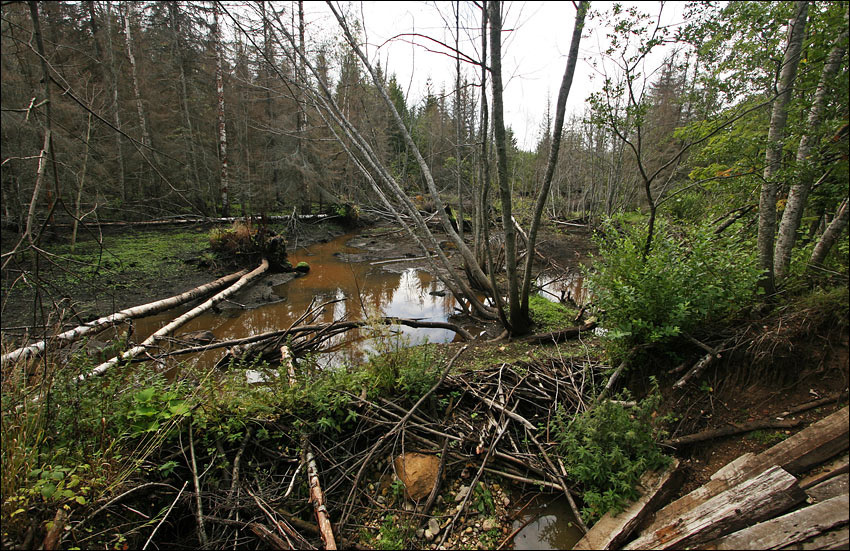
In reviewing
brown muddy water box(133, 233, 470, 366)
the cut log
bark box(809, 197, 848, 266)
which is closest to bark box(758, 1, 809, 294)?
bark box(809, 197, 848, 266)

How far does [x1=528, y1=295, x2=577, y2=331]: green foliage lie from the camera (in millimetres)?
6219

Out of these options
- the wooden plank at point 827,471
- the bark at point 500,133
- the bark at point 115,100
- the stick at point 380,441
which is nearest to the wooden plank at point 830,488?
the wooden plank at point 827,471

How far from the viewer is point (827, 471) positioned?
2.20 metres

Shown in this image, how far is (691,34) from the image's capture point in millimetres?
3375

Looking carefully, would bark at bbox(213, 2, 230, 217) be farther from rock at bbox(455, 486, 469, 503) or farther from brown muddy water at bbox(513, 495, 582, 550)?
brown muddy water at bbox(513, 495, 582, 550)

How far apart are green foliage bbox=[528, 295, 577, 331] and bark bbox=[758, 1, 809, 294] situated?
2.98 metres

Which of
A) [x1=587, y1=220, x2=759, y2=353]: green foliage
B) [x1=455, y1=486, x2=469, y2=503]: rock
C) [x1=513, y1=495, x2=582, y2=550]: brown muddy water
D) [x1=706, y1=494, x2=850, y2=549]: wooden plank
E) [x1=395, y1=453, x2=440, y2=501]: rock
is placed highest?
[x1=587, y1=220, x2=759, y2=353]: green foliage

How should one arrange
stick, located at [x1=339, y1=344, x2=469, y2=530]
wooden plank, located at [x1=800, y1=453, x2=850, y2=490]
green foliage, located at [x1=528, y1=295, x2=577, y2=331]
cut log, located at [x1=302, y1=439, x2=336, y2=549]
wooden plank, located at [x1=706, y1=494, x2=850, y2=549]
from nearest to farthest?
wooden plank, located at [x1=706, y1=494, x2=850, y2=549]
wooden plank, located at [x1=800, y1=453, x2=850, y2=490]
cut log, located at [x1=302, y1=439, x2=336, y2=549]
stick, located at [x1=339, y1=344, x2=469, y2=530]
green foliage, located at [x1=528, y1=295, x2=577, y2=331]

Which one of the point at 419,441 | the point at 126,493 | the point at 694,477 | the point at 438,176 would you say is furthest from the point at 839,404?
the point at 438,176

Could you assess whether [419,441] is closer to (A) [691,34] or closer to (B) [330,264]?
(A) [691,34]

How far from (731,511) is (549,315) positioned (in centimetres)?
454

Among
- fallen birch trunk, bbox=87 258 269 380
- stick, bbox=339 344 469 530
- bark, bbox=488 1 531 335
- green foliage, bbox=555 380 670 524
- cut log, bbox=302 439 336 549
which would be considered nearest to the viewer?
cut log, bbox=302 439 336 549

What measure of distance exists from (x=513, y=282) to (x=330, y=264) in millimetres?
8889

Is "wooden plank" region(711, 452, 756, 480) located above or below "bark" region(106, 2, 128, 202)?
below
